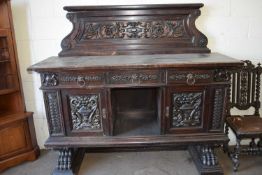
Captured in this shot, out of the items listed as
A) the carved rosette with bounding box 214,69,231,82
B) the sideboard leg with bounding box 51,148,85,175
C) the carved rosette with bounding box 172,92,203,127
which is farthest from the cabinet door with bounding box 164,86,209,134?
the sideboard leg with bounding box 51,148,85,175

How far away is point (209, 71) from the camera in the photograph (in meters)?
1.75

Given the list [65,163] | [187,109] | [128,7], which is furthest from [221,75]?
[65,163]

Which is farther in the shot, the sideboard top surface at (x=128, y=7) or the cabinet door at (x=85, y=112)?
the sideboard top surface at (x=128, y=7)

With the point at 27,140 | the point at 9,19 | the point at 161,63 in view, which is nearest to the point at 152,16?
the point at 161,63

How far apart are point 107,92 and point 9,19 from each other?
1.17 metres

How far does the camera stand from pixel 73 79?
1760 mm

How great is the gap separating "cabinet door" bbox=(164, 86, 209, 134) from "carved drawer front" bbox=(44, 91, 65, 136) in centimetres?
86

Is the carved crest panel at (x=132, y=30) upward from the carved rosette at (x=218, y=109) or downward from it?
upward

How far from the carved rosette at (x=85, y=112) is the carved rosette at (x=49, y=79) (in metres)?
0.18

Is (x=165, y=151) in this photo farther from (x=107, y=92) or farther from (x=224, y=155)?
(x=107, y=92)

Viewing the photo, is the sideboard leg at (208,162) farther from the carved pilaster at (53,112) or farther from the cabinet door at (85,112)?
the carved pilaster at (53,112)

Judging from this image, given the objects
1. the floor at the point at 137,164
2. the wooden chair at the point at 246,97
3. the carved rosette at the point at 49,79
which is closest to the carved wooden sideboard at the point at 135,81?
the carved rosette at the point at 49,79

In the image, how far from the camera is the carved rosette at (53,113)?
180cm

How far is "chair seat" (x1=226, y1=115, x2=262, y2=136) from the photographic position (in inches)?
76.3
